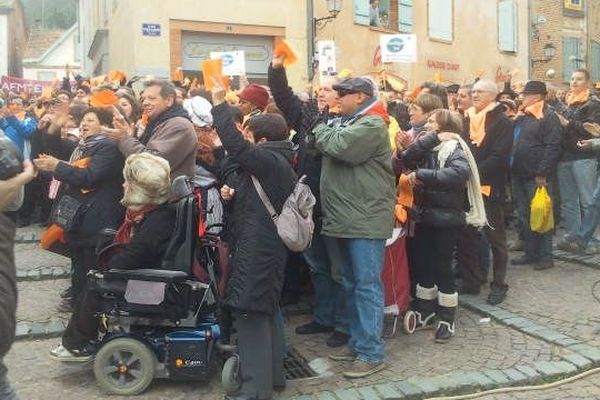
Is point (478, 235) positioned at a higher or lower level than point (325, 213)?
lower

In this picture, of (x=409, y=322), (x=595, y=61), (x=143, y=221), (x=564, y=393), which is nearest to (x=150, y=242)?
(x=143, y=221)

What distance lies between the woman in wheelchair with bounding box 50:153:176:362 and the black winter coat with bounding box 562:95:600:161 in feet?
16.1

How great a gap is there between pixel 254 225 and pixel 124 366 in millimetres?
1173

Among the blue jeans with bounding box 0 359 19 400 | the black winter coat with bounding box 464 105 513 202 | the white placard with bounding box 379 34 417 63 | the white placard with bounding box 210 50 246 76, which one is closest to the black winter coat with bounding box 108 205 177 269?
the blue jeans with bounding box 0 359 19 400

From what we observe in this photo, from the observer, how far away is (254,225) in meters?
3.96

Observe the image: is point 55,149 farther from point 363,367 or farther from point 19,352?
point 363,367

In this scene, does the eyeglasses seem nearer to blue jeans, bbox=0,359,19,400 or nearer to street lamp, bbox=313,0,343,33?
blue jeans, bbox=0,359,19,400

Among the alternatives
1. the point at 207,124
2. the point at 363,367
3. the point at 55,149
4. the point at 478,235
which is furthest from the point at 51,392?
the point at 55,149

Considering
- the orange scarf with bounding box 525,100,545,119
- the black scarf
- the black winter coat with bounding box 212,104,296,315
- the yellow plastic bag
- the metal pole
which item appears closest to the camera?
the black winter coat with bounding box 212,104,296,315

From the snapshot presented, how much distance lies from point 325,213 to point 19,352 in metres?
2.39

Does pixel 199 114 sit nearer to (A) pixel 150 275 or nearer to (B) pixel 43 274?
(A) pixel 150 275

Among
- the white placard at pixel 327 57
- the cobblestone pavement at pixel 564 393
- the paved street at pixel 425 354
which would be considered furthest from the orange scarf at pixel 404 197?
the white placard at pixel 327 57

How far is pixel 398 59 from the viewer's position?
481 inches

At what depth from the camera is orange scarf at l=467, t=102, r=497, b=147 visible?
19.9 ft
